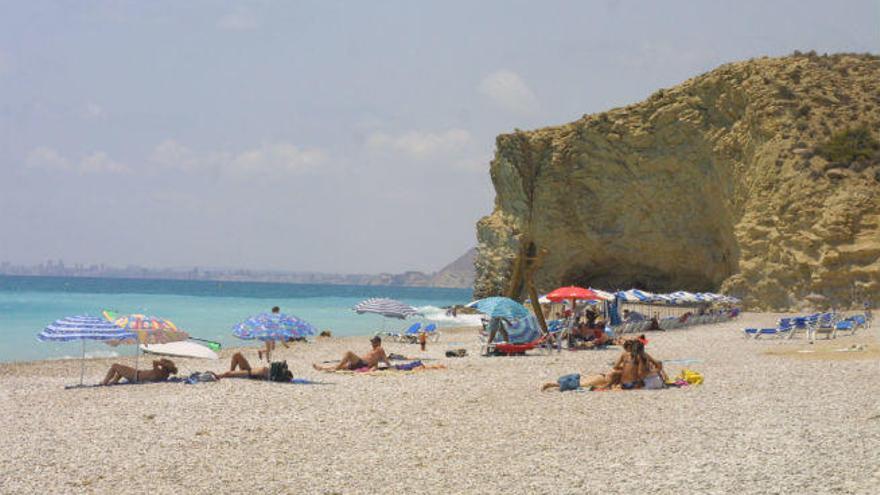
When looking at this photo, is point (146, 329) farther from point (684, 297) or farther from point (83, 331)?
point (684, 297)

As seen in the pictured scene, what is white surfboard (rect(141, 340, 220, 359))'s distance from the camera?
15039 mm

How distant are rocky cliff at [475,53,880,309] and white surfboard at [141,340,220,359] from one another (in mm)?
13048

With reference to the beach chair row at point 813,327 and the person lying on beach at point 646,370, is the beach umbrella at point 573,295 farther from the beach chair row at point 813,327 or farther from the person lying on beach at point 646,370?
the person lying on beach at point 646,370

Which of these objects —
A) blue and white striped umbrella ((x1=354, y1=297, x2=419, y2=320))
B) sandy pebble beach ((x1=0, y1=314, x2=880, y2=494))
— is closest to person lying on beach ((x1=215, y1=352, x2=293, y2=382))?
sandy pebble beach ((x1=0, y1=314, x2=880, y2=494))

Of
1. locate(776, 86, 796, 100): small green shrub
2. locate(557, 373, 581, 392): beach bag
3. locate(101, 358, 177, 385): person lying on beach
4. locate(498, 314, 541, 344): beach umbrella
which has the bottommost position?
locate(101, 358, 177, 385): person lying on beach

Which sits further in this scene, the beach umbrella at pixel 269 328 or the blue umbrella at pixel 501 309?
the blue umbrella at pixel 501 309

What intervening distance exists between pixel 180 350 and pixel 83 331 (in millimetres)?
2375

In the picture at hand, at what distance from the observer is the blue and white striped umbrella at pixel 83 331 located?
13.1 metres

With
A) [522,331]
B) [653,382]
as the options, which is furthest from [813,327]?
[653,382]

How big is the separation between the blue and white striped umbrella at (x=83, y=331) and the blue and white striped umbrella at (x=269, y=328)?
178 centimetres

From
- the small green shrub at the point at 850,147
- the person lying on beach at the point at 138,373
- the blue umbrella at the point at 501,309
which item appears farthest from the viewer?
the small green shrub at the point at 850,147

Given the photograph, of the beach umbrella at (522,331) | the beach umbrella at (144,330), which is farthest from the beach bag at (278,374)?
the beach umbrella at (522,331)

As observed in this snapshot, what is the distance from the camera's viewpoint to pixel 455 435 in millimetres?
9078

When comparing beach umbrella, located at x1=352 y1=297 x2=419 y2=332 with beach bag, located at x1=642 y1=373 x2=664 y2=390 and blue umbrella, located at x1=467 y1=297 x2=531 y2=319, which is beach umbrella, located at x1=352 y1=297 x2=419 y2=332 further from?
beach bag, located at x1=642 y1=373 x2=664 y2=390
